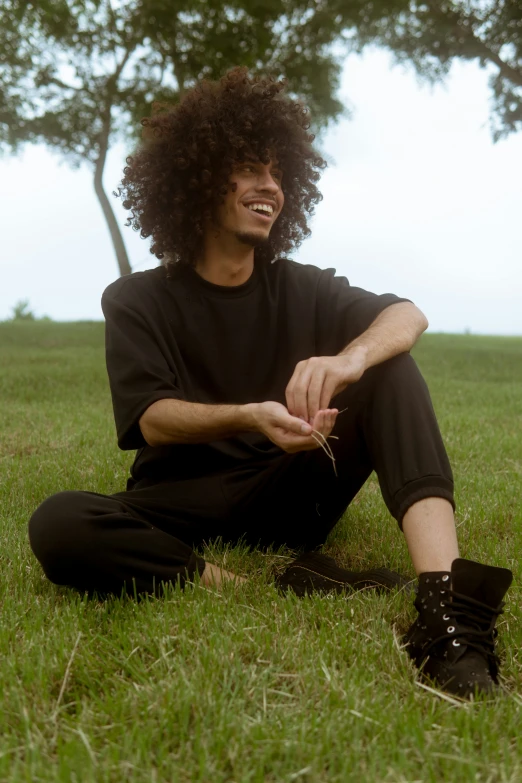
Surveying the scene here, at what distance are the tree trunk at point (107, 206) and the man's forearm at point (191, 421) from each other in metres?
15.9

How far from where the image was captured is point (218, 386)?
3691 mm

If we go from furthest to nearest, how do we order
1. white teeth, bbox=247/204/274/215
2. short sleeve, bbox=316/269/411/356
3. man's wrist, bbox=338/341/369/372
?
white teeth, bbox=247/204/274/215
short sleeve, bbox=316/269/411/356
man's wrist, bbox=338/341/369/372

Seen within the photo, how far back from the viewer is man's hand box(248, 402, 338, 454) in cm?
285

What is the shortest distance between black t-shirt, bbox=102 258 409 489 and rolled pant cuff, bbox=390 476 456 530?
2.88ft

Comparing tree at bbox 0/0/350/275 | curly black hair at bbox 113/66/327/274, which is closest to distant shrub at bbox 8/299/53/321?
tree at bbox 0/0/350/275

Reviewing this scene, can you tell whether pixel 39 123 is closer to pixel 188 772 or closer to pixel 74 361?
pixel 74 361

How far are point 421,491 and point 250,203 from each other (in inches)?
69.6

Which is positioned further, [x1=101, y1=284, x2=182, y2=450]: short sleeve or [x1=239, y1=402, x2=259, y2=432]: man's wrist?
[x1=101, y1=284, x2=182, y2=450]: short sleeve

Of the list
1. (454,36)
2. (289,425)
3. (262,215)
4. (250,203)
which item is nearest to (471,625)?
(289,425)

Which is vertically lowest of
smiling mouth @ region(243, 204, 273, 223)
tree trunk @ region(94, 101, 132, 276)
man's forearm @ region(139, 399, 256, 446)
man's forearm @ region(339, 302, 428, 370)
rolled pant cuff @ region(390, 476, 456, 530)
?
rolled pant cuff @ region(390, 476, 456, 530)

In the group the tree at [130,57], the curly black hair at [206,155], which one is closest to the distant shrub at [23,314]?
the tree at [130,57]

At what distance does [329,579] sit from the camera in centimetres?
331

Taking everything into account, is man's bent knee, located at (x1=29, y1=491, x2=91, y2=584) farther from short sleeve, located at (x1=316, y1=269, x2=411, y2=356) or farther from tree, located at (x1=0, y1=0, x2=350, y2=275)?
tree, located at (x1=0, y1=0, x2=350, y2=275)

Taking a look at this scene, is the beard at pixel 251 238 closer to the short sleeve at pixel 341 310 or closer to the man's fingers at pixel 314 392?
the short sleeve at pixel 341 310
